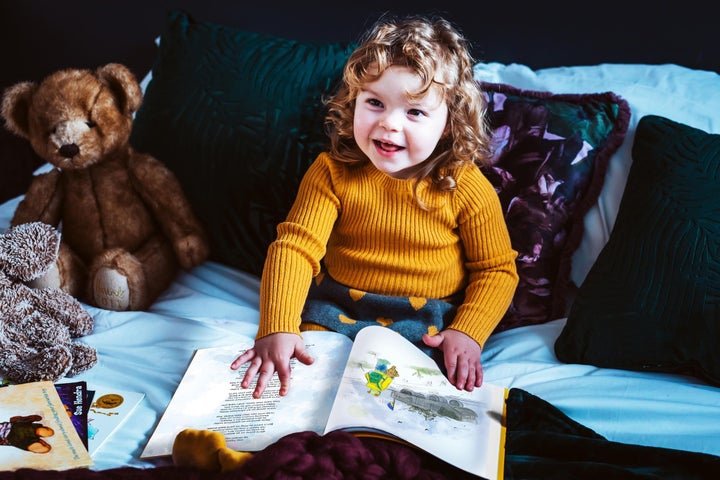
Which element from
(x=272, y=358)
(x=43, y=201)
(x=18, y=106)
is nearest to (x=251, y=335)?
(x=272, y=358)

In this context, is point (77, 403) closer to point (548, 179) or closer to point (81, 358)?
point (81, 358)

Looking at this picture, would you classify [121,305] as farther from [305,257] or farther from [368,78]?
[368,78]

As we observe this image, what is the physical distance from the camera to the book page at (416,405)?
93 centimetres

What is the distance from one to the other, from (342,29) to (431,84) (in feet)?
2.18

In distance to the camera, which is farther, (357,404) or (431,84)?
(431,84)

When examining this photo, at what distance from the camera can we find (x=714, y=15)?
A: 4.67 ft

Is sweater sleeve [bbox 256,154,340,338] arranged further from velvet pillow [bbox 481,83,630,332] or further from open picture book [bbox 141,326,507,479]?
velvet pillow [bbox 481,83,630,332]

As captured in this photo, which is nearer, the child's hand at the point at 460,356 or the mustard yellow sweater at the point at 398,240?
the child's hand at the point at 460,356

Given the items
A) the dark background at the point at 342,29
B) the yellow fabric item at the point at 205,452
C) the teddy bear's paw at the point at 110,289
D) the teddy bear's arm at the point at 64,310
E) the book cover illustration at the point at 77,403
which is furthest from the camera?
the dark background at the point at 342,29

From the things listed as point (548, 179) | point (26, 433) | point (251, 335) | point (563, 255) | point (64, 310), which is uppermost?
point (548, 179)

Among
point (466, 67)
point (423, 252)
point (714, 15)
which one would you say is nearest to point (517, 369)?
point (423, 252)

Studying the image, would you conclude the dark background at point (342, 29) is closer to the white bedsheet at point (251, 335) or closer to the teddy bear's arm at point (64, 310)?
the white bedsheet at point (251, 335)

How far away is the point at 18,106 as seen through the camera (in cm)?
135

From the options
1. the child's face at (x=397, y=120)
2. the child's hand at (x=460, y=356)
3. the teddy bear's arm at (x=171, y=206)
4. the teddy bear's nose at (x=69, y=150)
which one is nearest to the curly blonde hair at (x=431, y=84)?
the child's face at (x=397, y=120)
